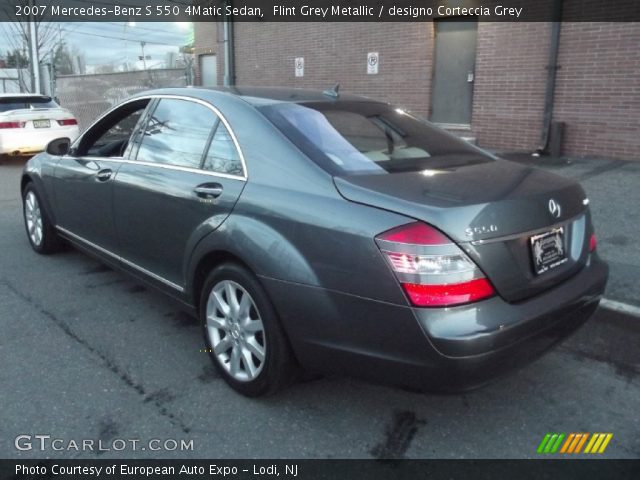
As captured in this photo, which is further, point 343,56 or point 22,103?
point 343,56

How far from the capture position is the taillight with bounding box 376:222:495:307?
231 cm

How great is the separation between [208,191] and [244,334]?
2.62ft

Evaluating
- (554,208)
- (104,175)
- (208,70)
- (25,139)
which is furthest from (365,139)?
(208,70)

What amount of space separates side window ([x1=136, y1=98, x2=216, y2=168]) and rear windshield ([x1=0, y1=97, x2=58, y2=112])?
32.7 feet

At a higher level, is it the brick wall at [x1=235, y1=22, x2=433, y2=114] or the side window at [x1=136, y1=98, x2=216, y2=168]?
the brick wall at [x1=235, y1=22, x2=433, y2=114]

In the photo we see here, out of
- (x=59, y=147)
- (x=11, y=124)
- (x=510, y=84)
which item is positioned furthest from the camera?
(x=11, y=124)

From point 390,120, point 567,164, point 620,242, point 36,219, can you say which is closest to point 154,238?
point 390,120

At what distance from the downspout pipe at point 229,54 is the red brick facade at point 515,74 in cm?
261

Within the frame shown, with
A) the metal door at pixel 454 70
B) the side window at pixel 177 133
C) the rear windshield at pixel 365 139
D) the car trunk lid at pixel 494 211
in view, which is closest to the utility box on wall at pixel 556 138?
the metal door at pixel 454 70

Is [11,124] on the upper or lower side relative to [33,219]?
upper

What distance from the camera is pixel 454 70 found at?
1131cm

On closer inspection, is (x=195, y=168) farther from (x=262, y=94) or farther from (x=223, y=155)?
(x=262, y=94)

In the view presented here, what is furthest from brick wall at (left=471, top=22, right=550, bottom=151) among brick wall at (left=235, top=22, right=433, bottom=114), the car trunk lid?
the car trunk lid

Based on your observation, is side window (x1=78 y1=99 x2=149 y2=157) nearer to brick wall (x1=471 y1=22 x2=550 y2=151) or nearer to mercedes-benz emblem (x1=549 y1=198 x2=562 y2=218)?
mercedes-benz emblem (x1=549 y1=198 x2=562 y2=218)
